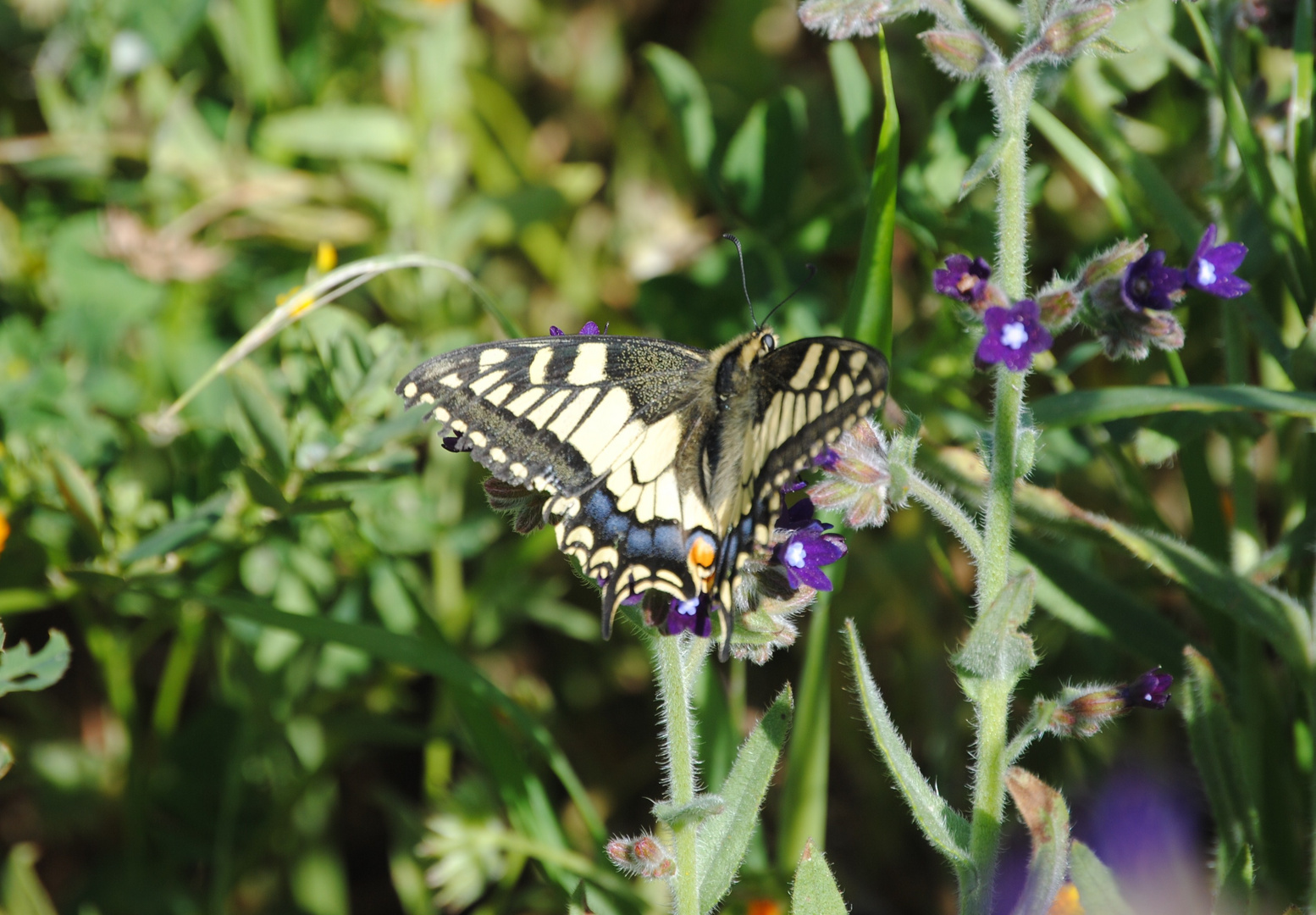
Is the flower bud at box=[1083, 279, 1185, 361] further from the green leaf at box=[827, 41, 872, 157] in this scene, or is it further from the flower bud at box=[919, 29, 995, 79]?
the green leaf at box=[827, 41, 872, 157]

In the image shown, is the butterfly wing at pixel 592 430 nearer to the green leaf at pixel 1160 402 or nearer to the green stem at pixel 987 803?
the green stem at pixel 987 803

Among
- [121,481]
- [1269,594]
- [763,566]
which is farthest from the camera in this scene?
[121,481]

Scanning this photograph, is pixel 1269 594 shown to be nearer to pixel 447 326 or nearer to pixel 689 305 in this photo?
pixel 689 305

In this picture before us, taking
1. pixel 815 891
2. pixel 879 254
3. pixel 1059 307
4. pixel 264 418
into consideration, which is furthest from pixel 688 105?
pixel 815 891

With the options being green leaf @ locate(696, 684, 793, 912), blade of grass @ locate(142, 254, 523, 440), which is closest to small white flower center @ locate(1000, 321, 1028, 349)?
green leaf @ locate(696, 684, 793, 912)

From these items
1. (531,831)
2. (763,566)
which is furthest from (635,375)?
(531,831)

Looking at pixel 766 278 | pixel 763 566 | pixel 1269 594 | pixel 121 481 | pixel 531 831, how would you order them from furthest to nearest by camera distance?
pixel 766 278 → pixel 121 481 → pixel 531 831 → pixel 1269 594 → pixel 763 566

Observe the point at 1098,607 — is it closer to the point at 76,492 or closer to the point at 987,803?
the point at 987,803
